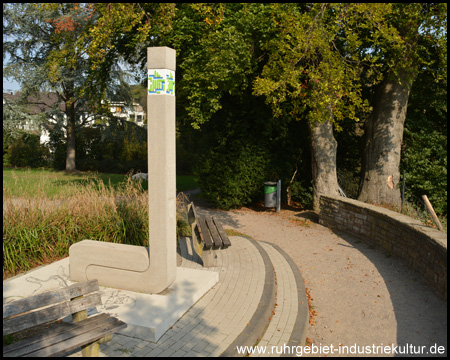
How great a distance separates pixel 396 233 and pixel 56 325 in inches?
247

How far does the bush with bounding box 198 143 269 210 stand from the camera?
12.3 meters

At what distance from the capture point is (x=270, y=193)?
1232 centimetres

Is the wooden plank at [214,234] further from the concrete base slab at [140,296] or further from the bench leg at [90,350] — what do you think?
the bench leg at [90,350]

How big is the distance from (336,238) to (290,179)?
4.33 m

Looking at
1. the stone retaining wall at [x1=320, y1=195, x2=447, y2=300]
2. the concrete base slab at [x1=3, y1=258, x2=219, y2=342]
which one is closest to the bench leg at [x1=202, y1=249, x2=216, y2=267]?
the concrete base slab at [x1=3, y1=258, x2=219, y2=342]

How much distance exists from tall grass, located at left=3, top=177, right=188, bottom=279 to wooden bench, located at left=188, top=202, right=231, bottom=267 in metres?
0.95

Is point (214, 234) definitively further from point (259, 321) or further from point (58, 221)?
point (58, 221)

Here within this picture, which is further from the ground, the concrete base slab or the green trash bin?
the green trash bin

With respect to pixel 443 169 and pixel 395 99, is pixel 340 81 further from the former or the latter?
pixel 443 169

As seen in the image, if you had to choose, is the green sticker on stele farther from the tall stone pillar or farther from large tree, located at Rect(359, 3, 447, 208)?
large tree, located at Rect(359, 3, 447, 208)

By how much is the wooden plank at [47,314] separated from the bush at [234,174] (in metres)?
8.84

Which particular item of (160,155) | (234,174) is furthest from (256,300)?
(234,174)

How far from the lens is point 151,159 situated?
496cm

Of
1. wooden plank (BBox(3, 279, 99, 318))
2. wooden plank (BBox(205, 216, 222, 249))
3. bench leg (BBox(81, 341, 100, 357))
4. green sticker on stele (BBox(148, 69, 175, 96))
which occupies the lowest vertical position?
bench leg (BBox(81, 341, 100, 357))
